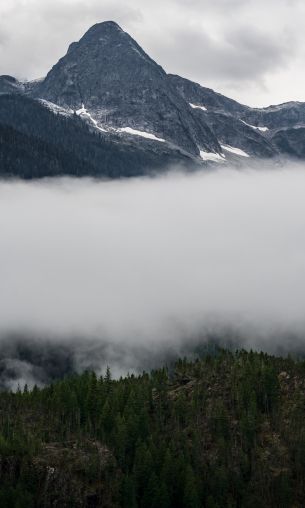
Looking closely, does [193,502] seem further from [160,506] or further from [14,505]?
[14,505]

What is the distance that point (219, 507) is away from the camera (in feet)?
655

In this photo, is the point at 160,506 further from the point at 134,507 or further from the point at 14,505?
the point at 14,505

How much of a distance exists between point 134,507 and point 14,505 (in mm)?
34270

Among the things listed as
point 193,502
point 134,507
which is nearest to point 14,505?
point 134,507

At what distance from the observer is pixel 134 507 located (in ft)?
655

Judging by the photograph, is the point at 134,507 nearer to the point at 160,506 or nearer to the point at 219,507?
the point at 160,506

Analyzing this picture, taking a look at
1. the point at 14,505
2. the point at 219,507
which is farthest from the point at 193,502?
the point at 14,505

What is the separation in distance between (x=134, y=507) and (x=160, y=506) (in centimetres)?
755

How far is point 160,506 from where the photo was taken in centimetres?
19975

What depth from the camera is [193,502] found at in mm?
198125

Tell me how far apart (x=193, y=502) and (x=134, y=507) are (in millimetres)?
17203

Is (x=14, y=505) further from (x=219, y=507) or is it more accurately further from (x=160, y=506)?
(x=219, y=507)

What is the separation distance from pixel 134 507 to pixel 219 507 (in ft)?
80.9

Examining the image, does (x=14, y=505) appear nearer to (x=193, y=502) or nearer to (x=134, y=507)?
(x=134, y=507)
